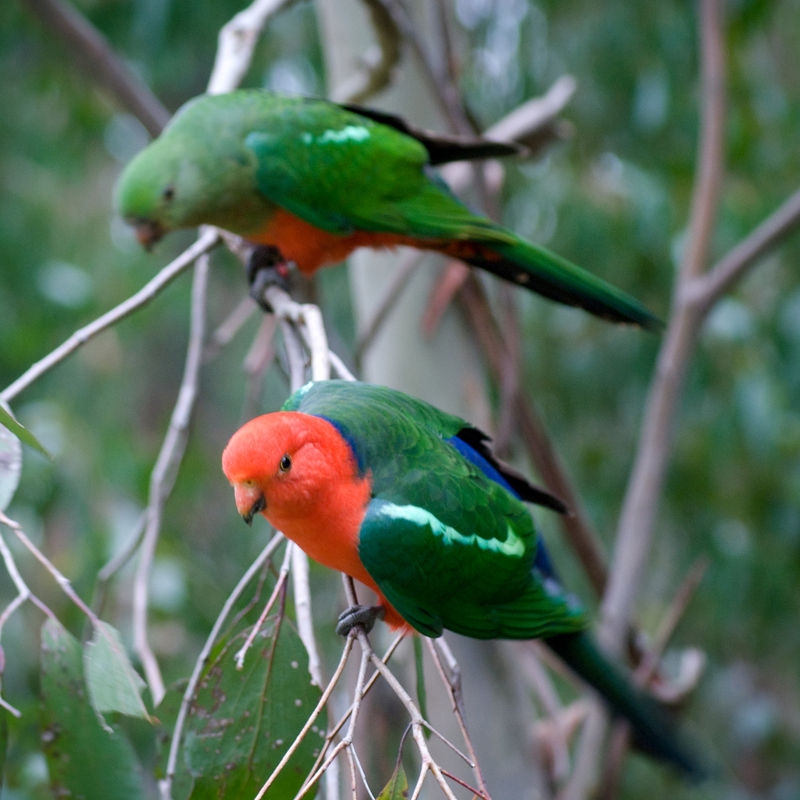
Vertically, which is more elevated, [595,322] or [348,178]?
[348,178]

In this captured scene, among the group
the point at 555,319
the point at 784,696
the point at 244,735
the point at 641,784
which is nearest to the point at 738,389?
A: the point at 555,319

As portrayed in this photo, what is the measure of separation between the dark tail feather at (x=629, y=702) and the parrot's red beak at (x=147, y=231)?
1080 millimetres

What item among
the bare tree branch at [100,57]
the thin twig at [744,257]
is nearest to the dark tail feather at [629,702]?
the thin twig at [744,257]

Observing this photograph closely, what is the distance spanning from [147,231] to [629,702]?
128 centimetres

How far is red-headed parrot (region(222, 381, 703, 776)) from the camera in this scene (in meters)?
0.92

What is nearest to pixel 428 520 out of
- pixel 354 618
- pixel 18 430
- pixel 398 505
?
pixel 398 505

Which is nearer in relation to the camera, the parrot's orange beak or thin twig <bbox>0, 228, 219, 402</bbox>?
the parrot's orange beak

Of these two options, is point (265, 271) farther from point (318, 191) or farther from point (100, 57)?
point (100, 57)

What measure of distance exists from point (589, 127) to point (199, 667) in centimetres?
342

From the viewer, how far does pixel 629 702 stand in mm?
1481

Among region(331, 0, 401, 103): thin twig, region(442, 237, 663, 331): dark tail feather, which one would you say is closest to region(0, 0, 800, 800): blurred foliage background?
region(331, 0, 401, 103): thin twig

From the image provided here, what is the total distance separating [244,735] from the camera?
95 cm

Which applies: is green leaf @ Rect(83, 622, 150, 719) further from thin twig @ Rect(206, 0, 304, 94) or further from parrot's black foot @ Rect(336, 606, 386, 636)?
thin twig @ Rect(206, 0, 304, 94)

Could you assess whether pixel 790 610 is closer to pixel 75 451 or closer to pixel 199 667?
pixel 75 451
